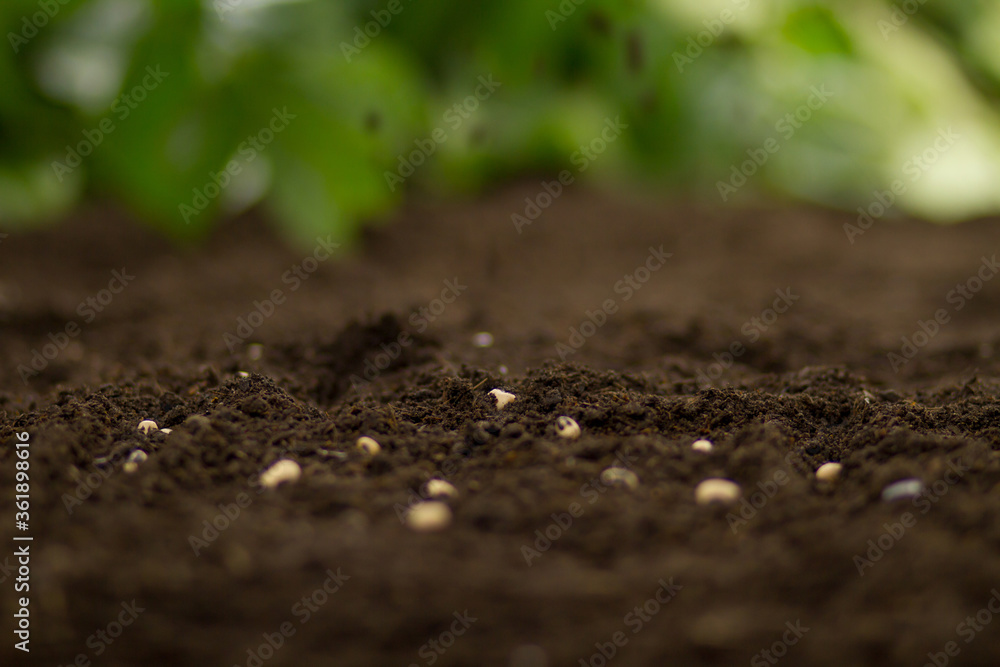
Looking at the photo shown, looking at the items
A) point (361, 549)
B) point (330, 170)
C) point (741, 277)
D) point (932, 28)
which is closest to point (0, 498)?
point (361, 549)

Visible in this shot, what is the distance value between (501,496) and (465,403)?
0.77 ft

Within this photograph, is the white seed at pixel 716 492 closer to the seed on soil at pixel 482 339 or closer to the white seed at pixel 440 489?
the white seed at pixel 440 489

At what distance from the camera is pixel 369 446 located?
80cm

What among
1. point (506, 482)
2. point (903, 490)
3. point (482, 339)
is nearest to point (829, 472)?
point (903, 490)

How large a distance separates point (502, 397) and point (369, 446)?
0.60ft

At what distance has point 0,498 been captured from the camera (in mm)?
706

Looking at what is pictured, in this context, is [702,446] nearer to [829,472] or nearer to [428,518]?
[829,472]

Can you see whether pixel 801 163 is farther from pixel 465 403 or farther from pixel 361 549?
pixel 361 549

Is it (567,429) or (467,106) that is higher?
(467,106)

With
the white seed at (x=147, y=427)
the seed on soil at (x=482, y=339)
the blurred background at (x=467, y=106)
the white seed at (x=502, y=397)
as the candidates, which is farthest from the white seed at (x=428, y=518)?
the blurred background at (x=467, y=106)

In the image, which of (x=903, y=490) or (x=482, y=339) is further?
(x=482, y=339)

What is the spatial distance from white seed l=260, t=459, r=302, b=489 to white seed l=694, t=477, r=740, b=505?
0.38 metres

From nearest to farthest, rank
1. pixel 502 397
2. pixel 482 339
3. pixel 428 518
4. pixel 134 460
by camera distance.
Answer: pixel 428 518 < pixel 134 460 < pixel 502 397 < pixel 482 339

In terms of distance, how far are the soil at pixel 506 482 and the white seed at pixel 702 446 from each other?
0.02 meters
